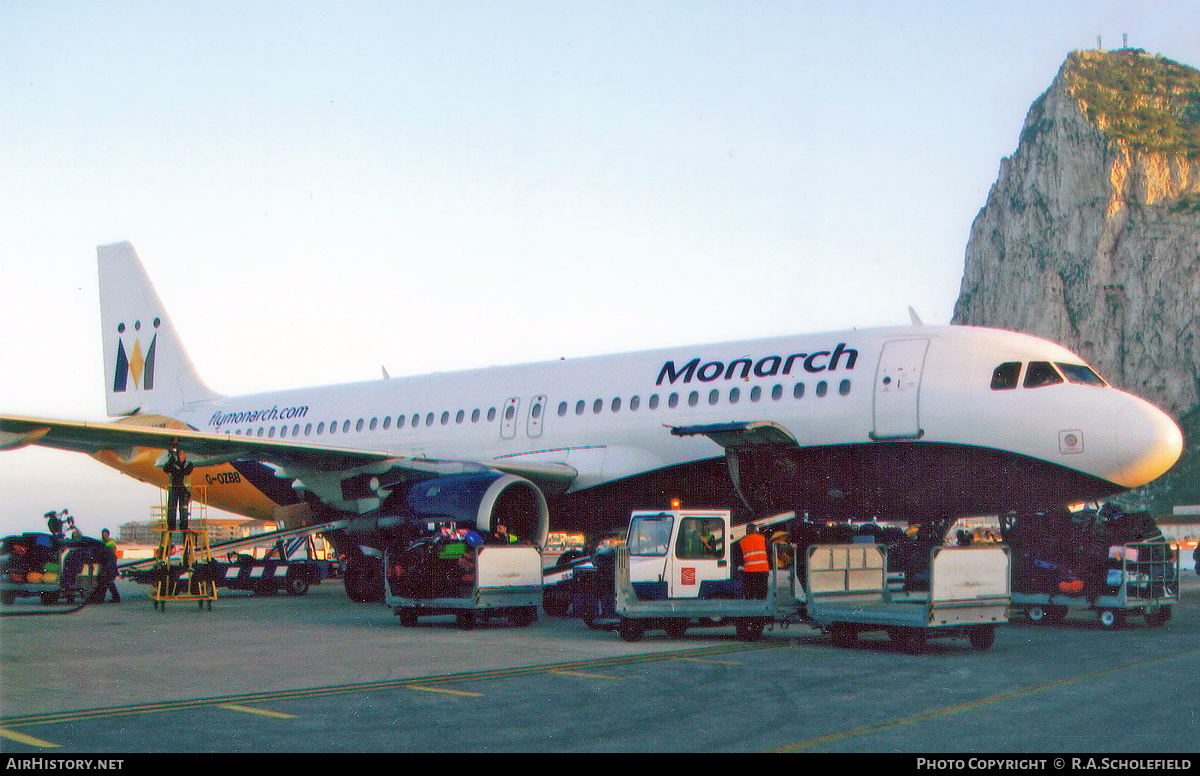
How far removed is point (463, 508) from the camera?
57.7 ft

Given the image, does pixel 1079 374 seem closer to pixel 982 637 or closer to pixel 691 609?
pixel 982 637

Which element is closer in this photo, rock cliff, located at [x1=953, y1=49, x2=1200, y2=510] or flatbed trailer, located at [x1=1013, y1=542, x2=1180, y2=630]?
flatbed trailer, located at [x1=1013, y1=542, x2=1180, y2=630]

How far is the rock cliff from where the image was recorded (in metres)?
119

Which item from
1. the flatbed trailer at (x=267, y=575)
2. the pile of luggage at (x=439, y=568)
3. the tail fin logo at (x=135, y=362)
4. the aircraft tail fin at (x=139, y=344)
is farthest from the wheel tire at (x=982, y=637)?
the tail fin logo at (x=135, y=362)

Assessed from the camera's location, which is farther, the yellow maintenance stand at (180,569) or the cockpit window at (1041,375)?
the yellow maintenance stand at (180,569)

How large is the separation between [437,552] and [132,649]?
4204mm

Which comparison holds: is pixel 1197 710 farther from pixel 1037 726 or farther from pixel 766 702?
pixel 766 702

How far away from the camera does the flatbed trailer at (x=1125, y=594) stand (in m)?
15.3

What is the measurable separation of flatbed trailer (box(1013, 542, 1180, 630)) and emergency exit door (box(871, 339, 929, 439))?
2812mm

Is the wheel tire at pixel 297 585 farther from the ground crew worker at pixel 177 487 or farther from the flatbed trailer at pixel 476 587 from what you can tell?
the flatbed trailer at pixel 476 587

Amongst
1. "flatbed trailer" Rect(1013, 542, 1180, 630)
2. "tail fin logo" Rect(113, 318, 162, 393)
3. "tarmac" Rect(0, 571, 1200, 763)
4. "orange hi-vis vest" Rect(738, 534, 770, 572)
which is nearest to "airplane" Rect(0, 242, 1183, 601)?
"flatbed trailer" Rect(1013, 542, 1180, 630)

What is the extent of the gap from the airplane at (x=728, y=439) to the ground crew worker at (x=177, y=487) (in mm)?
234

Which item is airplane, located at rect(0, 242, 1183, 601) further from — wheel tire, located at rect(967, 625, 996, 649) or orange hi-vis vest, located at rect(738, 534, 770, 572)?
wheel tire, located at rect(967, 625, 996, 649)

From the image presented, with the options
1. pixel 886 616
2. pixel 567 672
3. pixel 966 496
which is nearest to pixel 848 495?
pixel 966 496
